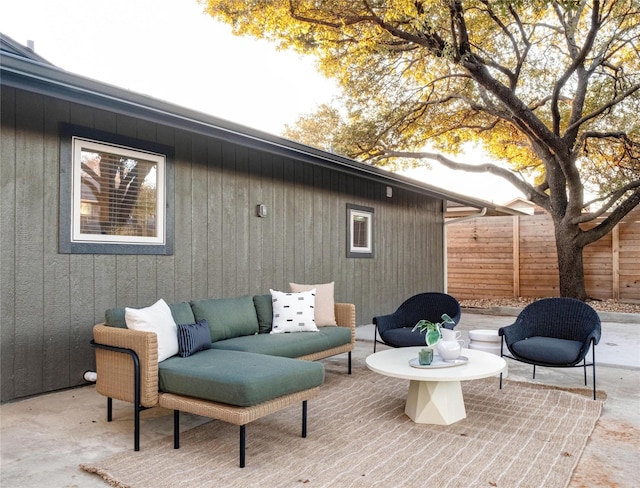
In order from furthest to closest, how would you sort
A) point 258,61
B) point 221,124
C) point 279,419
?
point 258,61 < point 221,124 < point 279,419

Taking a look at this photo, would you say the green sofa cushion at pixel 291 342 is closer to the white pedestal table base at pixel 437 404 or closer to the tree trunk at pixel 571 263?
the white pedestal table base at pixel 437 404

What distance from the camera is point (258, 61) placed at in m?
12.5

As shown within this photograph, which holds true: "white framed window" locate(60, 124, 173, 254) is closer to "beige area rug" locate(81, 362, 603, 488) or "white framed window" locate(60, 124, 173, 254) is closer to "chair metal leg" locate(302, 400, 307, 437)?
"beige area rug" locate(81, 362, 603, 488)

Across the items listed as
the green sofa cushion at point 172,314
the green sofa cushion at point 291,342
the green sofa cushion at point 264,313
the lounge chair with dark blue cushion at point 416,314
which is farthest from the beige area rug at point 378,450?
the lounge chair with dark blue cushion at point 416,314

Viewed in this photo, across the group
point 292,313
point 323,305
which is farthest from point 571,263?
point 292,313

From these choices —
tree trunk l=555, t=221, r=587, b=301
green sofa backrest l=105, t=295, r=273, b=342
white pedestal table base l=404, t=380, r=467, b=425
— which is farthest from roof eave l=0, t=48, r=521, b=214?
tree trunk l=555, t=221, r=587, b=301

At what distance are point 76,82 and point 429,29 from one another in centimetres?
450

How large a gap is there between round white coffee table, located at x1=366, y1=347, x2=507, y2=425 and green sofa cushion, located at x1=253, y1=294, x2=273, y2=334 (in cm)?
130

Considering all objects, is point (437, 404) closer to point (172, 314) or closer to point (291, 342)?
point (291, 342)

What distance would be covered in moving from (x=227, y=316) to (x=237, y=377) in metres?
1.51

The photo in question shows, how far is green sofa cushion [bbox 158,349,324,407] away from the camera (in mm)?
2654

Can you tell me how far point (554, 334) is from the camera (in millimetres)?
4504

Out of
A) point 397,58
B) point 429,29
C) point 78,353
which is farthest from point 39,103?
point 397,58

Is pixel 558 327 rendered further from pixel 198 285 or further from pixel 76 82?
pixel 76 82
